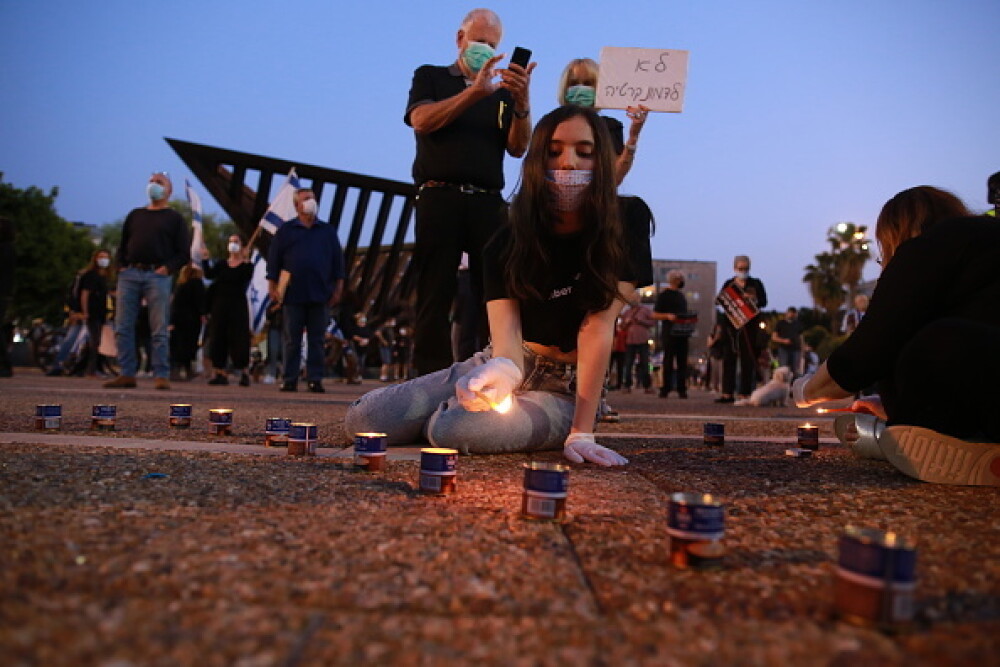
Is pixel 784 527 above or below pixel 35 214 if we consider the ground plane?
below

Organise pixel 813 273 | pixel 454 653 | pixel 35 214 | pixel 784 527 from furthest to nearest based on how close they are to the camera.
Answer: pixel 813 273 → pixel 35 214 → pixel 784 527 → pixel 454 653

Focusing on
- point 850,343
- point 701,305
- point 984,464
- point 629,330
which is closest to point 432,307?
point 850,343

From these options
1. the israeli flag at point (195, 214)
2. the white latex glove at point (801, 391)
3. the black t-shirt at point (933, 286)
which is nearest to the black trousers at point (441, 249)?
the white latex glove at point (801, 391)

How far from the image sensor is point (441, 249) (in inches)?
188

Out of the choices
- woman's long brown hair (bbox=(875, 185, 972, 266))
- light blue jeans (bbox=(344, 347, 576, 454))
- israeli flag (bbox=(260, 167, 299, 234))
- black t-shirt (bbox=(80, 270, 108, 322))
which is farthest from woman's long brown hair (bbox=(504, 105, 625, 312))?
israeli flag (bbox=(260, 167, 299, 234))

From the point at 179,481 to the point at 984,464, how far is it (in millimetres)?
2669

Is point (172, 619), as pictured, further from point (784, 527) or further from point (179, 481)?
point (784, 527)

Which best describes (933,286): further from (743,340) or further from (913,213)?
(743,340)

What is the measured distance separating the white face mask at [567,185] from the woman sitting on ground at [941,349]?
3.93 feet

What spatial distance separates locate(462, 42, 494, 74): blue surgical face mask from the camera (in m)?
4.65

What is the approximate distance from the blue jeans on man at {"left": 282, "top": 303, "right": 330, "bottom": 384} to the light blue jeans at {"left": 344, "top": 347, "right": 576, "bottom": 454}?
16.7 ft

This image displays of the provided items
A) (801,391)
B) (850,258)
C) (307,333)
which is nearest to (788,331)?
(307,333)

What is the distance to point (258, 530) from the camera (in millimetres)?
1771

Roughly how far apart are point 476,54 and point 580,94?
34.0 inches
